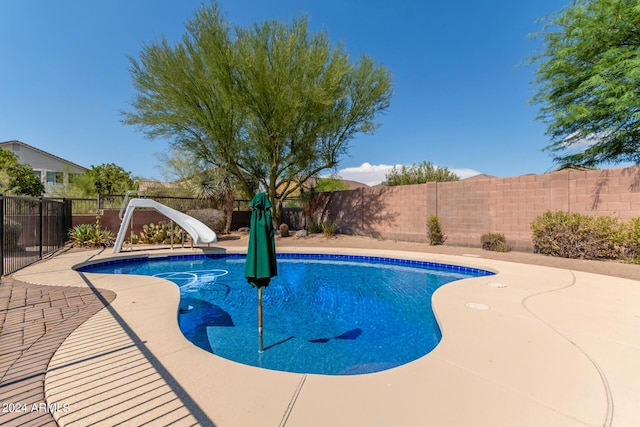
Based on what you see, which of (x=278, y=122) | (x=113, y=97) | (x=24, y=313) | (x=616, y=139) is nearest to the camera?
(x=24, y=313)

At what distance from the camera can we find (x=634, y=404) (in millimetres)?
2010

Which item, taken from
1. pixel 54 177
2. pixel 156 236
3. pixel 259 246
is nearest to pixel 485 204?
pixel 259 246

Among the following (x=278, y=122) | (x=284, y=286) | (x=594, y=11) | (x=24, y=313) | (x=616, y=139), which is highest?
(x=594, y=11)

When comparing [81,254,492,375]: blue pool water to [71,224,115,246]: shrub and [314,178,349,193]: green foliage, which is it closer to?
[71,224,115,246]: shrub

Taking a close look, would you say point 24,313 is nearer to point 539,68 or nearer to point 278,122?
point 278,122

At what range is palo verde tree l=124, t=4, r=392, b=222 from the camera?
11.5m

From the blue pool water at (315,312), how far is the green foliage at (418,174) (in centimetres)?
843

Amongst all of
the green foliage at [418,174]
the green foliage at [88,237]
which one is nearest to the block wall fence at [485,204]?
the green foliage at [418,174]

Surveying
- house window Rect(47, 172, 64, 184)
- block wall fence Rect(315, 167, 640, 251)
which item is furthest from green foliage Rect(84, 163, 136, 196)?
block wall fence Rect(315, 167, 640, 251)

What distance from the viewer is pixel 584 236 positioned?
7.88 meters

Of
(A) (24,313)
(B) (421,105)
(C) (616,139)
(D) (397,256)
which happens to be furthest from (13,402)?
(B) (421,105)

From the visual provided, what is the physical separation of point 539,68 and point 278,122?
9.80 metres

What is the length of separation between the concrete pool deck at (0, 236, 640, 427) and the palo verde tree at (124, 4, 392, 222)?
979 cm

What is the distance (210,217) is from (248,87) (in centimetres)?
610
